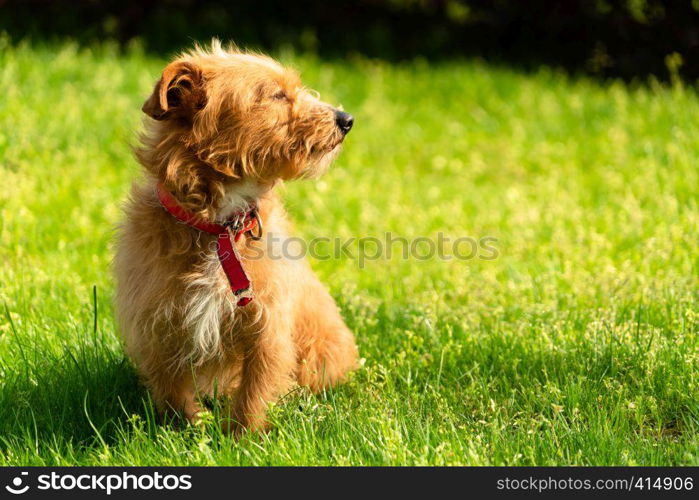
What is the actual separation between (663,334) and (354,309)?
169 centimetres

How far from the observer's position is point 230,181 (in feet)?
12.5

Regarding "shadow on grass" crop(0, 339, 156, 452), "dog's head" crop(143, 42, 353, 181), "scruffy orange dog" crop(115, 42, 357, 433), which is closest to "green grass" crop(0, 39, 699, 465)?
"shadow on grass" crop(0, 339, 156, 452)

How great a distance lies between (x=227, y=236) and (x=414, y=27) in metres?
8.64

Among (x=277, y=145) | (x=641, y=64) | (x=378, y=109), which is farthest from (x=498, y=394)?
(x=641, y=64)

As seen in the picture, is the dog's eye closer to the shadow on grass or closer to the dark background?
the shadow on grass

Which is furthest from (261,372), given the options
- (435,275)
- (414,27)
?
(414,27)

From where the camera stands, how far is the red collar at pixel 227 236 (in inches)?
147

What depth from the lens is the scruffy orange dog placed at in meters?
3.75

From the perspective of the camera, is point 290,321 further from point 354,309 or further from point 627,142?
point 627,142

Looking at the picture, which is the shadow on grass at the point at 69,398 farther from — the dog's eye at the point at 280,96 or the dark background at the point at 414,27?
the dark background at the point at 414,27

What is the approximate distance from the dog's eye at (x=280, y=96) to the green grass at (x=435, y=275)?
70cm

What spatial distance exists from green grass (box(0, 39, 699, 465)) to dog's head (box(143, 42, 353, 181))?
1.29 feet

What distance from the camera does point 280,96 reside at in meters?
3.94

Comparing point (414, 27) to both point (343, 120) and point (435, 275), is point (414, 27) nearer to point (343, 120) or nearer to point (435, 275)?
point (435, 275)
